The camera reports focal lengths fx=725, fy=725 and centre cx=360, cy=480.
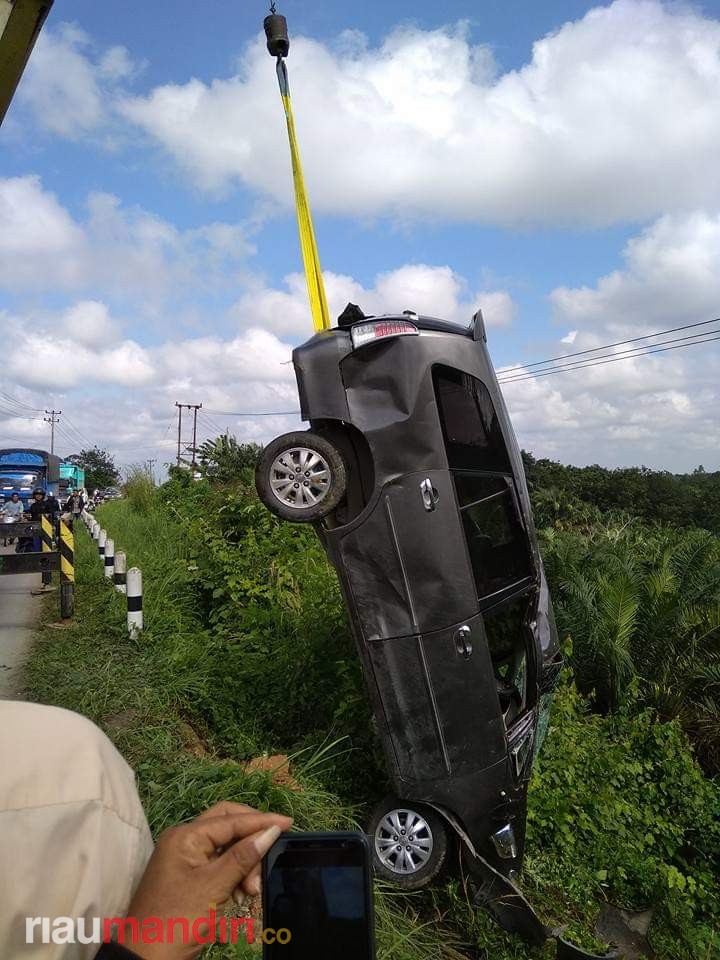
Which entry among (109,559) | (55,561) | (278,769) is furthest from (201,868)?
(109,559)

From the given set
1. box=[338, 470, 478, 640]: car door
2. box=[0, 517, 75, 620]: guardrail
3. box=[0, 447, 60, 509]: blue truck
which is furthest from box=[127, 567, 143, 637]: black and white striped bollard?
box=[0, 447, 60, 509]: blue truck

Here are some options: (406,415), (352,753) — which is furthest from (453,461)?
(352,753)

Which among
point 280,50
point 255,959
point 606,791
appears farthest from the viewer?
point 606,791

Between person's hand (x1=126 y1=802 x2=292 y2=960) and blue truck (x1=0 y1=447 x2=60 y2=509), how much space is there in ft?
70.5

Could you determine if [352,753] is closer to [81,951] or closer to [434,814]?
[434,814]

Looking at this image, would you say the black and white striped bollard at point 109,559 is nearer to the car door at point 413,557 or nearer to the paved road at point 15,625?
the paved road at point 15,625

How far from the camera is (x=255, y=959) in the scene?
9.73 ft

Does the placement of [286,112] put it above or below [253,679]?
above

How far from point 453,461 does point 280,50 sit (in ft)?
9.57

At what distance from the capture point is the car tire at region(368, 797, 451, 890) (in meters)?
4.21

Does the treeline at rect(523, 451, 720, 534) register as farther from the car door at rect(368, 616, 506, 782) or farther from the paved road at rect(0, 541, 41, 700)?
the car door at rect(368, 616, 506, 782)

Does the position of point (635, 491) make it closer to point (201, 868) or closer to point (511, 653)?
point (511, 653)

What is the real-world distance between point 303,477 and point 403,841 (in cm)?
221

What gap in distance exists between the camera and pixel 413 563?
4062 mm
